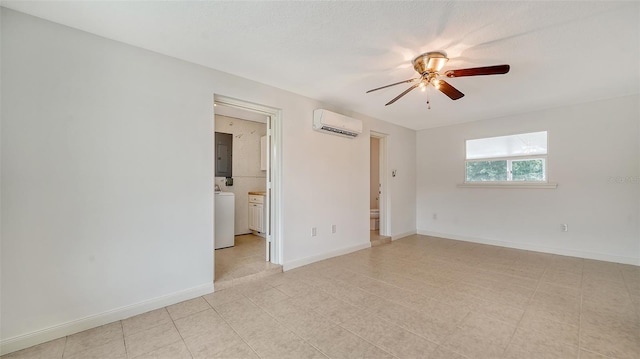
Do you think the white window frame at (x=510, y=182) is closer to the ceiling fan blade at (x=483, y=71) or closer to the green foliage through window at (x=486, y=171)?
the green foliage through window at (x=486, y=171)

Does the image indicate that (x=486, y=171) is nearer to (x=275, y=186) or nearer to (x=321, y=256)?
(x=321, y=256)

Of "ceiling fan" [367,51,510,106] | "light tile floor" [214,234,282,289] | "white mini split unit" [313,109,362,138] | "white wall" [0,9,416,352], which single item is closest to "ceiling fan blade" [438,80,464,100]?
"ceiling fan" [367,51,510,106]

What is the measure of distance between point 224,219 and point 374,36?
340 cm

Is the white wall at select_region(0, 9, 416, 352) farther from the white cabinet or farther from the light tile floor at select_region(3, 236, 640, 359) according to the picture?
the white cabinet

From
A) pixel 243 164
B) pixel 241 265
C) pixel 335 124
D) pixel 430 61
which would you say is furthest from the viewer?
pixel 243 164

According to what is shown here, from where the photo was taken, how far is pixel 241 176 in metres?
5.09

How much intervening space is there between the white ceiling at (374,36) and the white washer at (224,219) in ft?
6.71

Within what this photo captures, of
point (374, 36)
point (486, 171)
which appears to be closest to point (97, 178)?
point (374, 36)

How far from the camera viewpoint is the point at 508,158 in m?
4.61

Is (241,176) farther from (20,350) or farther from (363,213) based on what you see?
(20,350)

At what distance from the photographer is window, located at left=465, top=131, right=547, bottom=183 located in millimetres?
4305

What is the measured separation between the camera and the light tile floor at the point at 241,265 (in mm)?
2855

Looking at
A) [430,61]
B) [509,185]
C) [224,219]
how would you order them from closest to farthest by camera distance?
[430,61]
[224,219]
[509,185]

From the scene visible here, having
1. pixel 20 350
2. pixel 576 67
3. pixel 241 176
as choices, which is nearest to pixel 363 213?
pixel 241 176
